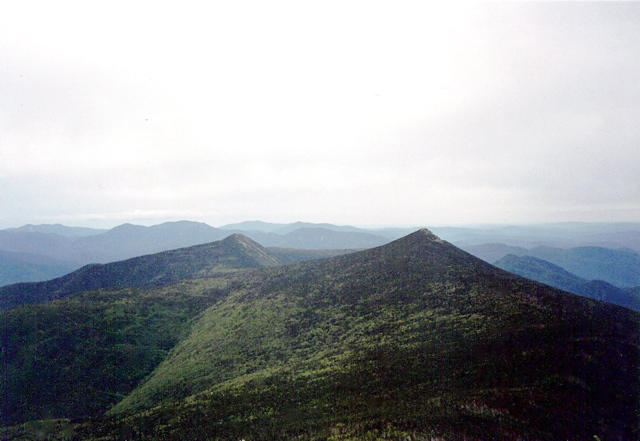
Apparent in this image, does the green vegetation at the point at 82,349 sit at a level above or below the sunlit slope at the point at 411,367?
below

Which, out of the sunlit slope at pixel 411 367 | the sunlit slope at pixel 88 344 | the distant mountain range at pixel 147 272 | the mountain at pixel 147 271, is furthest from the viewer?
the mountain at pixel 147 271

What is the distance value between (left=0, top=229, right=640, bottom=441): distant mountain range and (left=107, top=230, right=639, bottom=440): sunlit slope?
20 cm

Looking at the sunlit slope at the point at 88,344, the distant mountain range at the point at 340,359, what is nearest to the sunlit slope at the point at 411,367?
the distant mountain range at the point at 340,359

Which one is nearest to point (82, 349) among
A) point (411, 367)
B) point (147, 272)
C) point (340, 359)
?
point (340, 359)

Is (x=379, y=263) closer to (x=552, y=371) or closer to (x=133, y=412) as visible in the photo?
(x=552, y=371)

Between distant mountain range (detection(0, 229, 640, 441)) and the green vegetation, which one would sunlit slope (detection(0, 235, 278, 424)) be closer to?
the green vegetation

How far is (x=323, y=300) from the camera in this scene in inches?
2532

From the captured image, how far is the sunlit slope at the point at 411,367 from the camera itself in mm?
21156

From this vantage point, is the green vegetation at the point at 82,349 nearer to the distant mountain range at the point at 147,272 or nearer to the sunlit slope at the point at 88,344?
→ the sunlit slope at the point at 88,344

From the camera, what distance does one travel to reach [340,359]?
1535 inches

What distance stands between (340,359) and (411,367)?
11.0 metres

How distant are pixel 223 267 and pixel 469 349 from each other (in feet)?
416

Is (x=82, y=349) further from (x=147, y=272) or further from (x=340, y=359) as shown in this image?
(x=147, y=272)

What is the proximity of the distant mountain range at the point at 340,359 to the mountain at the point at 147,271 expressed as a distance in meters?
56.5
